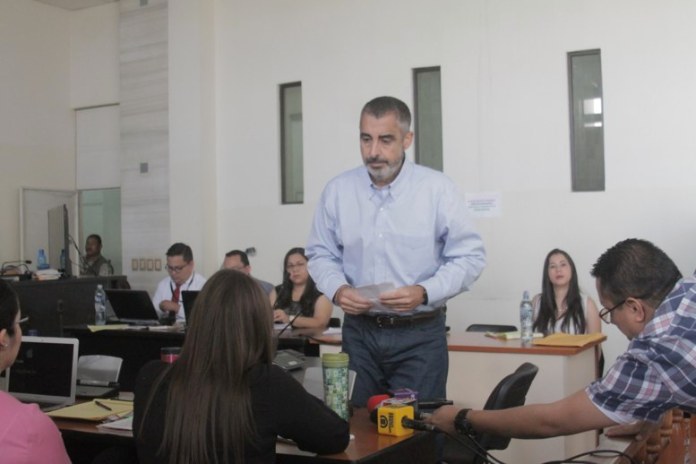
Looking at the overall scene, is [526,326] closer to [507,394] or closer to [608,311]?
[507,394]

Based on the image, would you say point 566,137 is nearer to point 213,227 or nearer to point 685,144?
point 685,144

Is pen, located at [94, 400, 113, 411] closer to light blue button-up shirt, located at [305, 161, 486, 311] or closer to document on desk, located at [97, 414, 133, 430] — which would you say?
document on desk, located at [97, 414, 133, 430]

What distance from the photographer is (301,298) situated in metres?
6.35

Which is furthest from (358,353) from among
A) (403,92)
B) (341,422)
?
(403,92)

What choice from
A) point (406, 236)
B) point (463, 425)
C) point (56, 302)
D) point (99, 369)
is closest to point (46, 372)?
point (99, 369)

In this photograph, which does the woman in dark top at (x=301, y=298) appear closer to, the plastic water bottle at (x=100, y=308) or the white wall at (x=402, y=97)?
the plastic water bottle at (x=100, y=308)

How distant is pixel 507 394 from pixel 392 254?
2.19ft

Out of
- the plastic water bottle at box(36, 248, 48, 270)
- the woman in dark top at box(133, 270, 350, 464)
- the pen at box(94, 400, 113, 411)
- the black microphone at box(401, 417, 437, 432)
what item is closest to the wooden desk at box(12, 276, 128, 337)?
the plastic water bottle at box(36, 248, 48, 270)

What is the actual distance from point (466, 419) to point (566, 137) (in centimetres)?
532

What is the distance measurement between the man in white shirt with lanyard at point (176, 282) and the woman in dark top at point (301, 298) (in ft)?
3.06

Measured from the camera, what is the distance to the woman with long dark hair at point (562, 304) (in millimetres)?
5766

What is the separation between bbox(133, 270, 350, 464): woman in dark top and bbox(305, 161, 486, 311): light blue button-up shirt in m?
0.82

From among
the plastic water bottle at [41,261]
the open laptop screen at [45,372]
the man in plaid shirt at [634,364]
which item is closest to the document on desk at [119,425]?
the open laptop screen at [45,372]

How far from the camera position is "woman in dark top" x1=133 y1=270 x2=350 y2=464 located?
2.15 m
